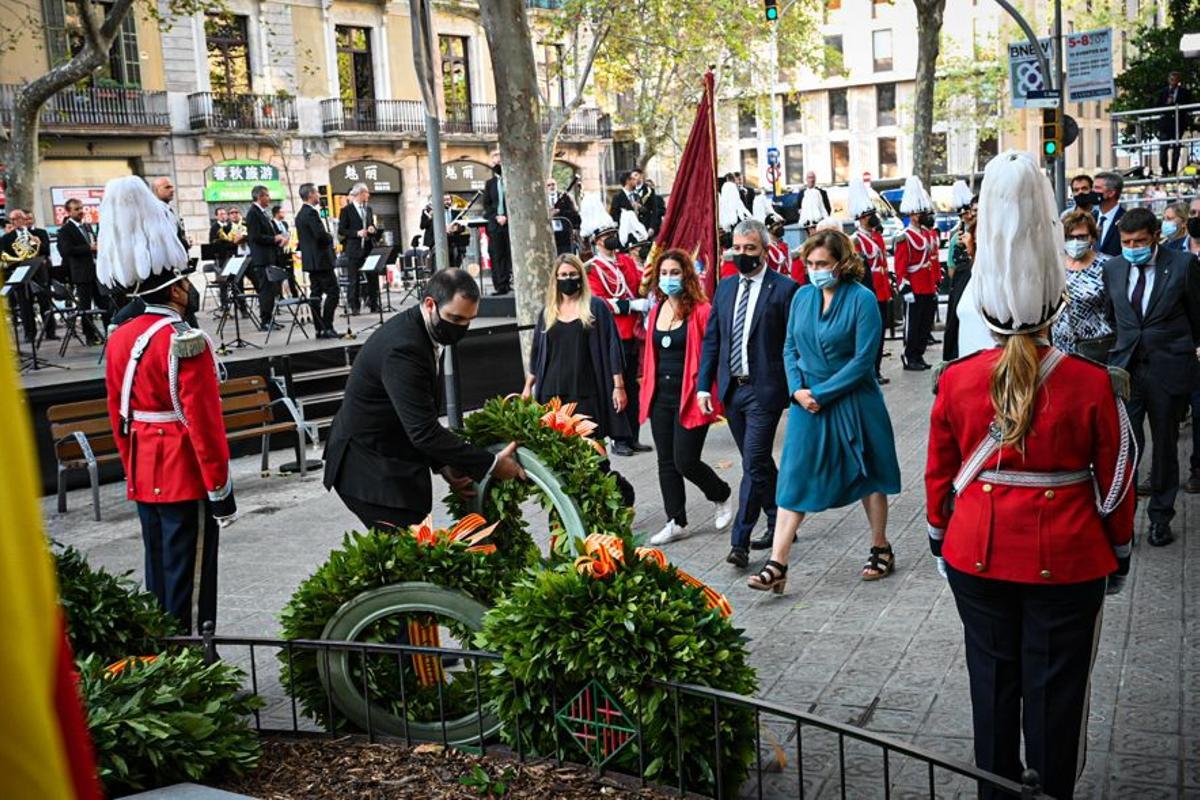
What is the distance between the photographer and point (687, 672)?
4145 millimetres

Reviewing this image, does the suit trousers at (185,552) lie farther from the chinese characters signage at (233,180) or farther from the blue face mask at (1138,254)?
the chinese characters signage at (233,180)

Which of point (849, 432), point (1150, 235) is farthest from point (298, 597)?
point (1150, 235)

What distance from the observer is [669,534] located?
9.05 meters

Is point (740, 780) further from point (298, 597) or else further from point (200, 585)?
point (200, 585)

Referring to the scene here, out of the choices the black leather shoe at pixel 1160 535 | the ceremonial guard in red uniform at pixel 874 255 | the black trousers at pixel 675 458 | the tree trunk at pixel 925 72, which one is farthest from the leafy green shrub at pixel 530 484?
the tree trunk at pixel 925 72

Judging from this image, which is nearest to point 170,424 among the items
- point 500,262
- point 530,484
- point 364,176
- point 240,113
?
point 530,484

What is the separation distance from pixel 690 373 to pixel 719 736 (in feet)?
16.1

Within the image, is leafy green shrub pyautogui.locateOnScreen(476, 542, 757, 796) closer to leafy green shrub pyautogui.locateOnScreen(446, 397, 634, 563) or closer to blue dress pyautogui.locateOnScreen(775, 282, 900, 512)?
leafy green shrub pyautogui.locateOnScreen(446, 397, 634, 563)

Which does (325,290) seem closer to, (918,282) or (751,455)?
(918,282)

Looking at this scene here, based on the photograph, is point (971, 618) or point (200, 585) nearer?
point (971, 618)

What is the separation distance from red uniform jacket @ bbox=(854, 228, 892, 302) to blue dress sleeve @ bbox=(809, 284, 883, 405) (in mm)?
9809

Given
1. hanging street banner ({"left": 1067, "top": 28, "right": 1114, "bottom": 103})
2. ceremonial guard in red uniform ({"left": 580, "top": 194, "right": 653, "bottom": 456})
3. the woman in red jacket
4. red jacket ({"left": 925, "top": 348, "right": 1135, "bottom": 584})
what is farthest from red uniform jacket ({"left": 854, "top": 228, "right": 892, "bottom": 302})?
red jacket ({"left": 925, "top": 348, "right": 1135, "bottom": 584})

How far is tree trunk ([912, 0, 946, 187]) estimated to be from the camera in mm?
28031

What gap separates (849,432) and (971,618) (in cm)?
341
